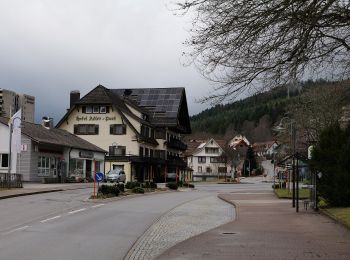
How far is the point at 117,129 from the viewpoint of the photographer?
3083 inches

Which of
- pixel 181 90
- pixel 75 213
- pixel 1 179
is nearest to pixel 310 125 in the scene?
pixel 1 179

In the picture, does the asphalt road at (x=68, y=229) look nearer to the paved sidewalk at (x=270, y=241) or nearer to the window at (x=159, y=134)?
the paved sidewalk at (x=270, y=241)

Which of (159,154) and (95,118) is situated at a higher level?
(95,118)

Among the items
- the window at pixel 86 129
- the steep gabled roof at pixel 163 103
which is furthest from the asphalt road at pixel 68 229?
the steep gabled roof at pixel 163 103

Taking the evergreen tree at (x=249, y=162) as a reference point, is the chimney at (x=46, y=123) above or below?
above

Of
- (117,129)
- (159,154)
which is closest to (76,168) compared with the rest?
(117,129)

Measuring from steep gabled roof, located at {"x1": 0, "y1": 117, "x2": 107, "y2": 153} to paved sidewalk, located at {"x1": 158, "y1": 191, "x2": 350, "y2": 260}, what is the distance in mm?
36596

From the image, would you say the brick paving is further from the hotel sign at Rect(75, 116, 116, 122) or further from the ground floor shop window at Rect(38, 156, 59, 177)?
the hotel sign at Rect(75, 116, 116, 122)

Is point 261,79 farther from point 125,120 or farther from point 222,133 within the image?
point 222,133

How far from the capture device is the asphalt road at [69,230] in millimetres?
12391

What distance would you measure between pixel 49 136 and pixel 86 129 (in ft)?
68.2

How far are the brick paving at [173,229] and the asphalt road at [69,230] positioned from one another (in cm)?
31

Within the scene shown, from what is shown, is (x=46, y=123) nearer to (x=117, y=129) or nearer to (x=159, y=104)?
(x=117, y=129)

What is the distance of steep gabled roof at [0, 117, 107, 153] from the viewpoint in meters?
53.1
